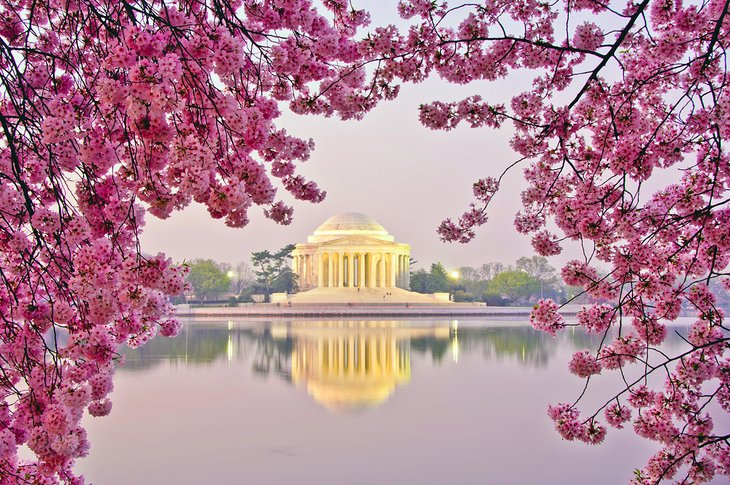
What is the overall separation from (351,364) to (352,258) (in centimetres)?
6476

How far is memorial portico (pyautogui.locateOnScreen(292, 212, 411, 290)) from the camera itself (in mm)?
86500

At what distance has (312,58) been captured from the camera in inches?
209

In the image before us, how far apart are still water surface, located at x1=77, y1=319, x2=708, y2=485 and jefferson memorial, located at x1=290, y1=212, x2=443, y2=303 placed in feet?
200

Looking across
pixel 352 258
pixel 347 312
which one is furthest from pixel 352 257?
pixel 347 312

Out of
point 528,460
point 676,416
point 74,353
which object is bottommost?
point 528,460

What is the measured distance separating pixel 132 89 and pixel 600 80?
11.7ft

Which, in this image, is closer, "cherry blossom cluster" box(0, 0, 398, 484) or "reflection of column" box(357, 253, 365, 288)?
"cherry blossom cluster" box(0, 0, 398, 484)

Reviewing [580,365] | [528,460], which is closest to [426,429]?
[528,460]

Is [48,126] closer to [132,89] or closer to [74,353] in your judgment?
[132,89]

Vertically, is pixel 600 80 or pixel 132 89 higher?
pixel 600 80

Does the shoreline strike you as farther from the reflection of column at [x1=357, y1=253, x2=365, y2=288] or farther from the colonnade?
the reflection of column at [x1=357, y1=253, x2=365, y2=288]

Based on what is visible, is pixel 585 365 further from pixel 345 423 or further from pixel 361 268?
pixel 361 268

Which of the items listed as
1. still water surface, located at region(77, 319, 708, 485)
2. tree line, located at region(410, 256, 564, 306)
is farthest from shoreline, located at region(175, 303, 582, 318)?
still water surface, located at region(77, 319, 708, 485)

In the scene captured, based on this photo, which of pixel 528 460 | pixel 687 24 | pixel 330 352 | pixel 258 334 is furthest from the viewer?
pixel 258 334
